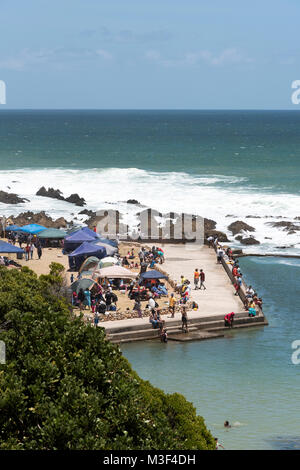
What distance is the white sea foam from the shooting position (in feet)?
182

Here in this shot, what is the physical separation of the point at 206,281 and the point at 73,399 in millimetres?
23206

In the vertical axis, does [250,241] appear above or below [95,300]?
below

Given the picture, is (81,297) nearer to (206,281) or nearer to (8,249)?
(8,249)

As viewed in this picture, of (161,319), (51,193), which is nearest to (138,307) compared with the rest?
(161,319)

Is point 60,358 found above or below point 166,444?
above

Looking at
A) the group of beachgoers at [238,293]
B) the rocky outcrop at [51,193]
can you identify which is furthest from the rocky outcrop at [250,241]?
the rocky outcrop at [51,193]

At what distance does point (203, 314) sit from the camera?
28656 millimetres

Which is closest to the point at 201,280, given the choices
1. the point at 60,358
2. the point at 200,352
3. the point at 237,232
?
the point at 200,352

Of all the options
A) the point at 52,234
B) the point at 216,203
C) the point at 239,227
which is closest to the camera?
the point at 52,234

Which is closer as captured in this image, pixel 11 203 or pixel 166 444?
pixel 166 444

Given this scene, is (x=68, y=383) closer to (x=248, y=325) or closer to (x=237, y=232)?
(x=248, y=325)

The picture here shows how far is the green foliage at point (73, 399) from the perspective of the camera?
1061 cm

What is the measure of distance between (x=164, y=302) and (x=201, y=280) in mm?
3069
